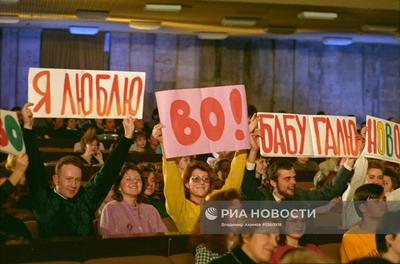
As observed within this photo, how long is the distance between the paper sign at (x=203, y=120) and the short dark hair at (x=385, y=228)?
49.7 inches

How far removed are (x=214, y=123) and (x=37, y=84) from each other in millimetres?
1349

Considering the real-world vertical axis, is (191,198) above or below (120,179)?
below

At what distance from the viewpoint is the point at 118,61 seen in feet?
62.7

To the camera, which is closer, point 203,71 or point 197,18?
point 197,18

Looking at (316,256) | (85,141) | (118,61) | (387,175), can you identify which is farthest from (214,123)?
(118,61)

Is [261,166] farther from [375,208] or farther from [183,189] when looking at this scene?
[375,208]

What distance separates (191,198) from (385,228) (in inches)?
58.0

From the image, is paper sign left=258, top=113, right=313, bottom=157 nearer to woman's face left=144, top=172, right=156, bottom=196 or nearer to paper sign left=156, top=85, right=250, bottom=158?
paper sign left=156, top=85, right=250, bottom=158

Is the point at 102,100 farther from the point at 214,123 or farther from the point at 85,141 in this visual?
the point at 85,141

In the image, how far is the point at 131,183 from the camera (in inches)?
250

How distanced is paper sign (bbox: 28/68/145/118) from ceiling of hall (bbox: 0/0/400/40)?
21.4 ft

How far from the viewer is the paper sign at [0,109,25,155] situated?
16.5 feet

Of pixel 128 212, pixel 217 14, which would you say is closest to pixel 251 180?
pixel 128 212

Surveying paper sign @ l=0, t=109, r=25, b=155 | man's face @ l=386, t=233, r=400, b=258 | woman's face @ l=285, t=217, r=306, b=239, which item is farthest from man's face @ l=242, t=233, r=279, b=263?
paper sign @ l=0, t=109, r=25, b=155
